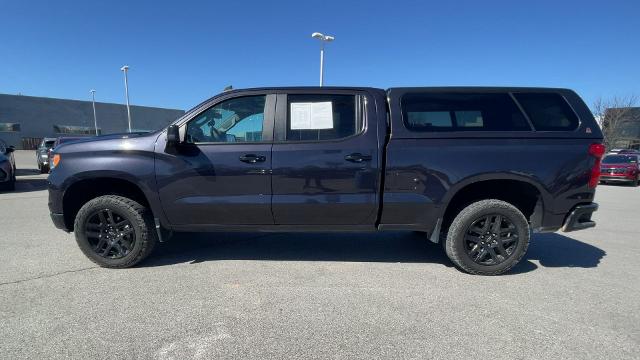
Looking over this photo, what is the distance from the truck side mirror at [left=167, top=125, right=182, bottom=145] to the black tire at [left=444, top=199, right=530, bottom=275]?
2.92 meters

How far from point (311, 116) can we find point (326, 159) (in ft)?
1.64

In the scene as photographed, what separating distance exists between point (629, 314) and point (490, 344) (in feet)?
4.71

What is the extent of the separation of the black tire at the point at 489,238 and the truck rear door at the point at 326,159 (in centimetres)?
90

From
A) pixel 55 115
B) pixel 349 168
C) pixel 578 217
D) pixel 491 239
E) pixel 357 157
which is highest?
pixel 55 115

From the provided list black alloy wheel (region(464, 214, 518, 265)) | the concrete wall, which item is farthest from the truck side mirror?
the concrete wall

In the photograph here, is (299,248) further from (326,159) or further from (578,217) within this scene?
(578,217)

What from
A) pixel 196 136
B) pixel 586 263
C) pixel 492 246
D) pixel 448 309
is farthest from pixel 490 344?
pixel 196 136

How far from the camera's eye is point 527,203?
3836 mm

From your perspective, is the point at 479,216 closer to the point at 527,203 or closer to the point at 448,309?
the point at 527,203

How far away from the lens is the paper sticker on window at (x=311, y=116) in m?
3.50

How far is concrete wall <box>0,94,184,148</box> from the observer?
126 feet

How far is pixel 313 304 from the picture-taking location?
291cm

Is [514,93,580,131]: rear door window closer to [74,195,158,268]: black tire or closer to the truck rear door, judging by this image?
the truck rear door

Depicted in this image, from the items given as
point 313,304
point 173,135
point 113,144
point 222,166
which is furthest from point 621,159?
point 113,144
